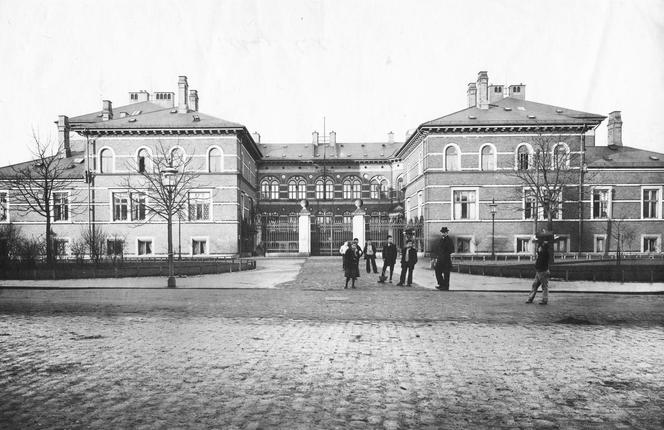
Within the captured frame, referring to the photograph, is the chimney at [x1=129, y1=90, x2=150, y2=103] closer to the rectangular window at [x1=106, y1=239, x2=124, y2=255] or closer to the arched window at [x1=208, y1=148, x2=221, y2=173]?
the arched window at [x1=208, y1=148, x2=221, y2=173]

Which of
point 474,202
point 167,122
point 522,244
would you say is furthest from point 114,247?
point 522,244

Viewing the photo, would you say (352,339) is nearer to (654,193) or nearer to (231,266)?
(231,266)

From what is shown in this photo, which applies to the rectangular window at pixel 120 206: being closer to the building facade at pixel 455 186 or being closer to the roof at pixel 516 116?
the building facade at pixel 455 186

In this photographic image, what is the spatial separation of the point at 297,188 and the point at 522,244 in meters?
25.6

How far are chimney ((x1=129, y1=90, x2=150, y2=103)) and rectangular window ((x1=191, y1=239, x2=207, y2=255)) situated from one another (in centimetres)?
2042

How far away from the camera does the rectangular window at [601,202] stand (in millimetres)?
38281

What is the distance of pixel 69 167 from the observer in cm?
3988

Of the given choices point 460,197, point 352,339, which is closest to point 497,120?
point 460,197

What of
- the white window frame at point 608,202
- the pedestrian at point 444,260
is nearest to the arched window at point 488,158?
the white window frame at point 608,202

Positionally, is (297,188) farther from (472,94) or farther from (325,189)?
(472,94)

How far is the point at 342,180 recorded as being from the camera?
183 feet

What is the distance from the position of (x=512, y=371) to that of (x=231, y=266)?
19220 mm

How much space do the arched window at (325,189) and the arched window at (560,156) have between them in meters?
24.4

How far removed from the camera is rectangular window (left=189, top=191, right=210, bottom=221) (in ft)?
126
